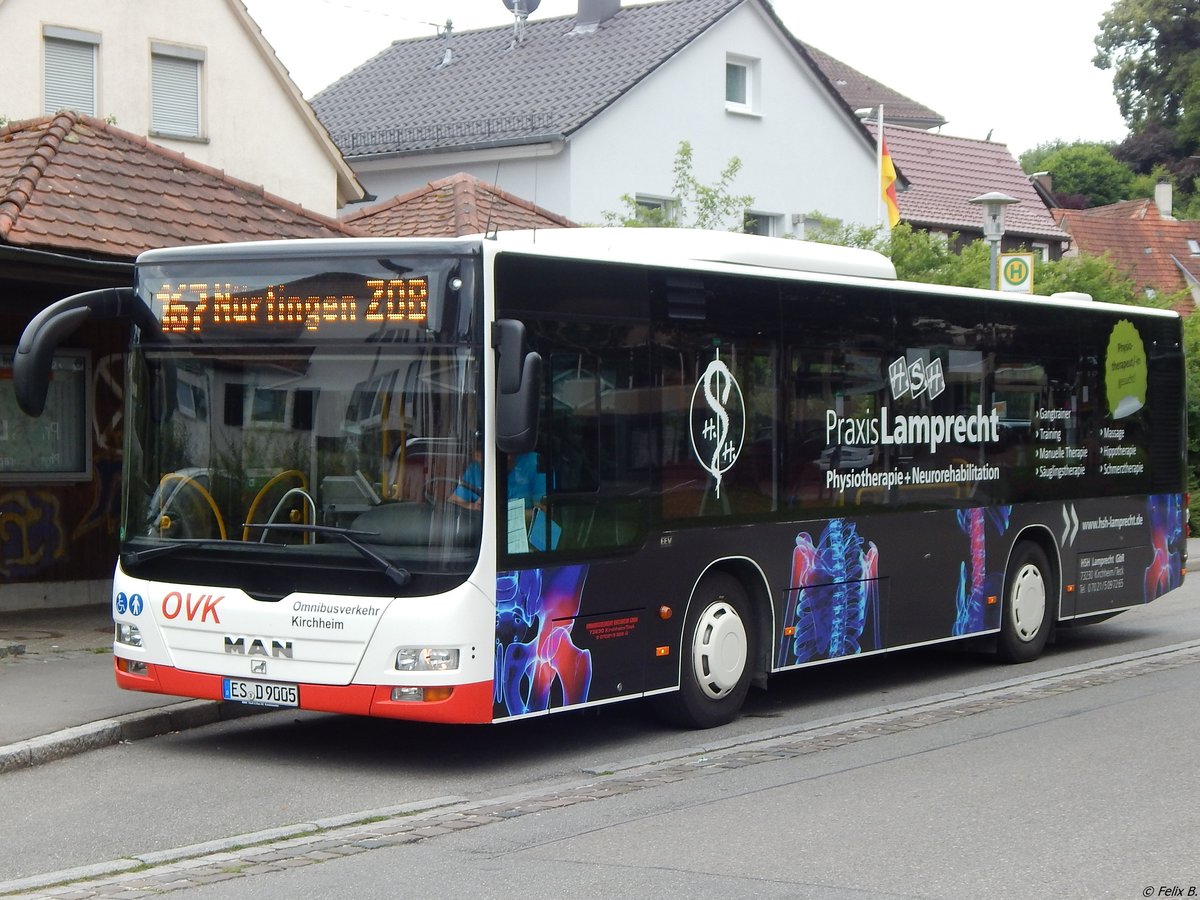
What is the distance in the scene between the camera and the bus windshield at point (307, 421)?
887cm

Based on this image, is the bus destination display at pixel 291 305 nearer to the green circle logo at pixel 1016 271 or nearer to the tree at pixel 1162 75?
the green circle logo at pixel 1016 271

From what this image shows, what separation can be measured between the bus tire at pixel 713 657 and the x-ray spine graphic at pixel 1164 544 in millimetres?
5974

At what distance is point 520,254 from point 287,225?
7121 millimetres

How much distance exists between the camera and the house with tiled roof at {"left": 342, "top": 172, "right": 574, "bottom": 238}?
20391 mm

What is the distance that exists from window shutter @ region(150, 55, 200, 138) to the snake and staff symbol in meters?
15.6

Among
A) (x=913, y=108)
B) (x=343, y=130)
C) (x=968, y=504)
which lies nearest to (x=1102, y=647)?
(x=968, y=504)

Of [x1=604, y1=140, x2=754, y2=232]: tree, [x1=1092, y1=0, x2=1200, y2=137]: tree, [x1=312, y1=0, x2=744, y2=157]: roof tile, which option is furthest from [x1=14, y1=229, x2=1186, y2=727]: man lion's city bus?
[x1=1092, y1=0, x2=1200, y2=137]: tree

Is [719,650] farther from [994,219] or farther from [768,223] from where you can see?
[768,223]

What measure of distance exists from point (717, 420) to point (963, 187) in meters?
41.3

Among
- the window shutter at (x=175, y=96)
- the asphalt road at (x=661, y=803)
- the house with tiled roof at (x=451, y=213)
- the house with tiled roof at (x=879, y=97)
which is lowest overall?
the asphalt road at (x=661, y=803)

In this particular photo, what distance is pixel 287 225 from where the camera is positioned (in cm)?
1578

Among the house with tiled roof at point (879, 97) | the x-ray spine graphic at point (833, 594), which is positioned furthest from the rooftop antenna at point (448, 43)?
the house with tiled roof at point (879, 97)

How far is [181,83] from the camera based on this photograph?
80.5ft

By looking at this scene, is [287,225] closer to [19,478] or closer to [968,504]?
[19,478]
